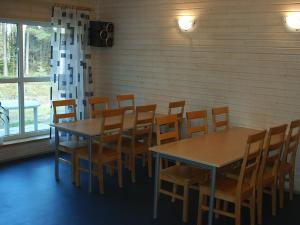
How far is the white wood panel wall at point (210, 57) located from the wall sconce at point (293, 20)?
7cm

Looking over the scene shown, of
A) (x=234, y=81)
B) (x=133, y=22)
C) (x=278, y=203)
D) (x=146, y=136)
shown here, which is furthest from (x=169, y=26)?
(x=278, y=203)

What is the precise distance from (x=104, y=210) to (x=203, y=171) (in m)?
1.11

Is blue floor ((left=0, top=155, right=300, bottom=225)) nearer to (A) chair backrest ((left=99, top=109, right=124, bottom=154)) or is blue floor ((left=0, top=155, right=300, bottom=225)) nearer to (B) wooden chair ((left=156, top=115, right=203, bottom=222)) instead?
(B) wooden chair ((left=156, top=115, right=203, bottom=222))

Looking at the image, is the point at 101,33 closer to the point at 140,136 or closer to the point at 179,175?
the point at 140,136

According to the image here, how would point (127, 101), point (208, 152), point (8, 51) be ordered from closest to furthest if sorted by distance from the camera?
point (208, 152)
point (8, 51)
point (127, 101)

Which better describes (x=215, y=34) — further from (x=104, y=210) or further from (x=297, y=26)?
(x=104, y=210)

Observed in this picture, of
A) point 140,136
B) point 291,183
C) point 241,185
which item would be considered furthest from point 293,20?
point 140,136

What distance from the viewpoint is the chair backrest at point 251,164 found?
3.13 m

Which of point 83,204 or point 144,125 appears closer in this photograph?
point 83,204

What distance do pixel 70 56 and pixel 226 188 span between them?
3561mm

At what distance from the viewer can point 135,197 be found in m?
4.23

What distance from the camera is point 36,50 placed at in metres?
5.79

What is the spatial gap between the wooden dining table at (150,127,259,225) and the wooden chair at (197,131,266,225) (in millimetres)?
116

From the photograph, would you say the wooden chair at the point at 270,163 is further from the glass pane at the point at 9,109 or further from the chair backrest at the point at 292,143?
the glass pane at the point at 9,109
